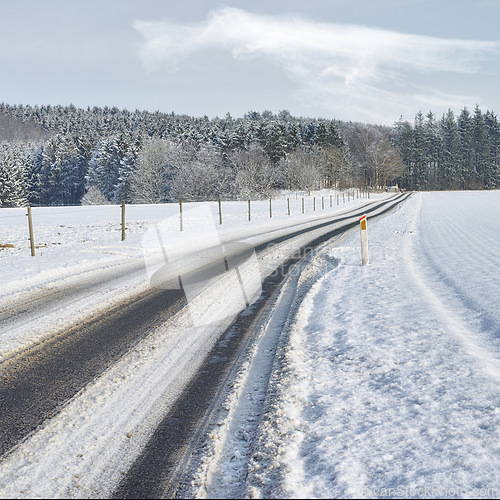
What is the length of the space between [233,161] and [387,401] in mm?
64717

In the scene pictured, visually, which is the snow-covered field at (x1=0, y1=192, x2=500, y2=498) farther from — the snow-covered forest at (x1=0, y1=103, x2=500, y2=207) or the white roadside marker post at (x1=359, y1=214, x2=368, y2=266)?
the snow-covered forest at (x1=0, y1=103, x2=500, y2=207)

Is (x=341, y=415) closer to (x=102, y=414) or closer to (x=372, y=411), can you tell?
(x=372, y=411)

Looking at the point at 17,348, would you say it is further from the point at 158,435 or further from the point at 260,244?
the point at 260,244

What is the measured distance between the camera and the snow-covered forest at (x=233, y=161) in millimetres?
64625

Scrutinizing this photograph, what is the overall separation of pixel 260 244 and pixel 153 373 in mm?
9703

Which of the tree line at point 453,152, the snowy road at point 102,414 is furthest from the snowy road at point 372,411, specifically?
the tree line at point 453,152

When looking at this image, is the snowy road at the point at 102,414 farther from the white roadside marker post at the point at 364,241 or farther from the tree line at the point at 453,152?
the tree line at the point at 453,152

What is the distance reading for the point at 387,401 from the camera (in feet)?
10.3

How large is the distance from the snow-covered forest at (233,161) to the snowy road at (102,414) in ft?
179

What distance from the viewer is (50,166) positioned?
286 feet

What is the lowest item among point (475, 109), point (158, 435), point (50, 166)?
point (158, 435)

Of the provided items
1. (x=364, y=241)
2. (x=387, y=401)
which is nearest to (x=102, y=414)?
(x=387, y=401)

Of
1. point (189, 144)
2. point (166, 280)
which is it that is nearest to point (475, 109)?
point (189, 144)

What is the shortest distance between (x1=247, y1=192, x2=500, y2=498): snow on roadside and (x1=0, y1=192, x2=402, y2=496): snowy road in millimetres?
909
